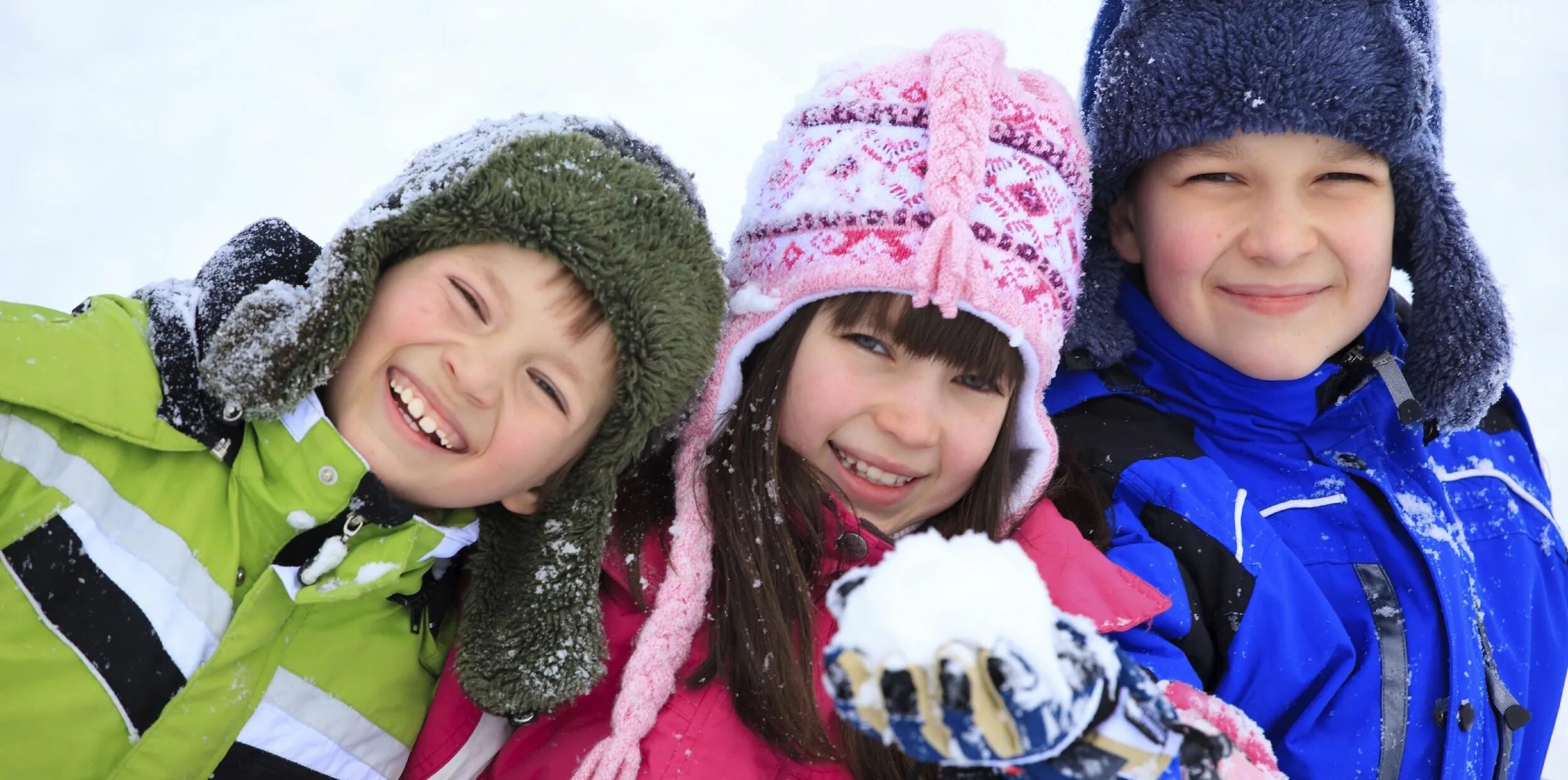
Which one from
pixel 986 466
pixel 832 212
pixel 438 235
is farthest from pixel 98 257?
pixel 986 466

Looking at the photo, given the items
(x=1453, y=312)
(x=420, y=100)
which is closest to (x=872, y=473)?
(x=1453, y=312)

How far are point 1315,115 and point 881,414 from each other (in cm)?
86

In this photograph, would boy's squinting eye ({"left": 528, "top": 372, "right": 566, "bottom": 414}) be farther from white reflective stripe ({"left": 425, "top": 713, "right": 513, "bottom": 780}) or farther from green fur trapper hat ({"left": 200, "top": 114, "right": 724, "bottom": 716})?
white reflective stripe ({"left": 425, "top": 713, "right": 513, "bottom": 780})

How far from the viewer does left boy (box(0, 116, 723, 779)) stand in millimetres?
1400

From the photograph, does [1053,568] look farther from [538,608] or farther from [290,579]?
[290,579]

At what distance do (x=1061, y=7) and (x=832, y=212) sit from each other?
3.18 meters

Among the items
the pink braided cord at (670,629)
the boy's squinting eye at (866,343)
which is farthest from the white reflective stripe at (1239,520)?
the pink braided cord at (670,629)

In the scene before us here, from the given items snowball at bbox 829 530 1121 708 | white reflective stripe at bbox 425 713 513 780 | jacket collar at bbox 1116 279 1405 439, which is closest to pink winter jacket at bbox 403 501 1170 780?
white reflective stripe at bbox 425 713 513 780

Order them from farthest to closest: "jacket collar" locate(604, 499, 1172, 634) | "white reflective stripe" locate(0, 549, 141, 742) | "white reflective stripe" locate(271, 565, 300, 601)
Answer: "jacket collar" locate(604, 499, 1172, 634)
"white reflective stripe" locate(271, 565, 300, 601)
"white reflective stripe" locate(0, 549, 141, 742)

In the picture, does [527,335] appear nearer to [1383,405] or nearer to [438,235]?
[438,235]

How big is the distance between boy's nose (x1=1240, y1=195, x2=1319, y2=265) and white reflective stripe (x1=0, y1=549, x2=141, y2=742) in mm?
1763

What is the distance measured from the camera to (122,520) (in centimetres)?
143

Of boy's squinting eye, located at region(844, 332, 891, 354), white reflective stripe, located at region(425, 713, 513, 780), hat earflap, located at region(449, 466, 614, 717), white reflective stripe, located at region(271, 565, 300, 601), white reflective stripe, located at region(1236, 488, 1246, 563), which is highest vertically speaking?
boy's squinting eye, located at region(844, 332, 891, 354)

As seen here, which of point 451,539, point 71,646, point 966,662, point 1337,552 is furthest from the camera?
point 1337,552
